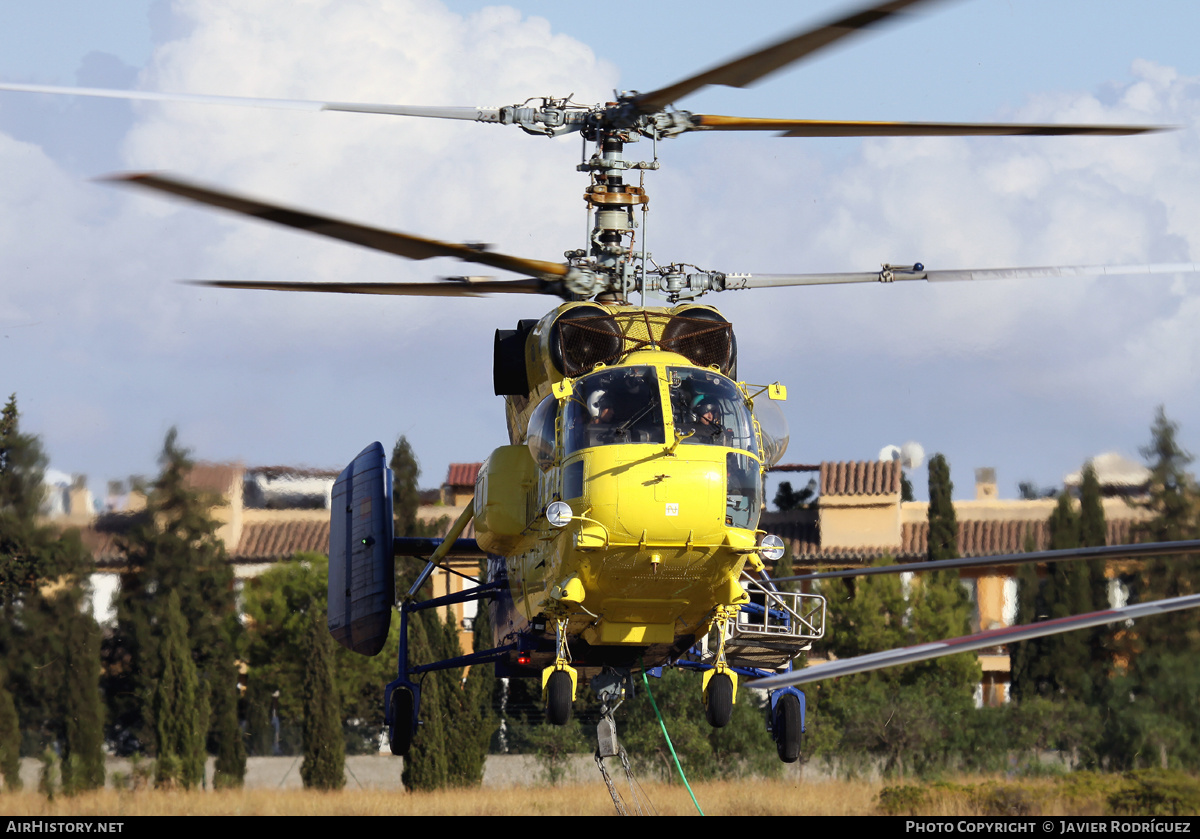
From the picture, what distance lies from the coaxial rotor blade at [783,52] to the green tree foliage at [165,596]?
18.1 metres

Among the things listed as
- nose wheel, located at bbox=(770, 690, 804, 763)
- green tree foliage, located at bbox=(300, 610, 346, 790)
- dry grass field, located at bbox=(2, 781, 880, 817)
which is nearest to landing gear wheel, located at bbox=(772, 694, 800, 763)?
nose wheel, located at bbox=(770, 690, 804, 763)

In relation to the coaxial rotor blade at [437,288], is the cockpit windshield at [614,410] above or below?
below

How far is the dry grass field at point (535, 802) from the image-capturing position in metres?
23.3

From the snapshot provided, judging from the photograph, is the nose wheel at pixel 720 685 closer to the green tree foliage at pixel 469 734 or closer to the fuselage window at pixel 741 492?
the fuselage window at pixel 741 492

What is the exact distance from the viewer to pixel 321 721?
31.4 m

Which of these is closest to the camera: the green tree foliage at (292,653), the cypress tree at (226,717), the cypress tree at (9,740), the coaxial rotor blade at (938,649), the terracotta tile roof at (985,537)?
the coaxial rotor blade at (938,649)

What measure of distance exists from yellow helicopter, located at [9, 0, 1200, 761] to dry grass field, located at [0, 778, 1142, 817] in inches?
335

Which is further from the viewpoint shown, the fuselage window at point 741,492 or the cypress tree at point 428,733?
the cypress tree at point 428,733

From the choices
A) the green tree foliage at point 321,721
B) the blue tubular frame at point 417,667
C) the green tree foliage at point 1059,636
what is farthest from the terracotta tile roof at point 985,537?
the blue tubular frame at point 417,667

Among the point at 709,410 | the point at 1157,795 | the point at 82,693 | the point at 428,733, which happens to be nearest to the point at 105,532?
the point at 82,693

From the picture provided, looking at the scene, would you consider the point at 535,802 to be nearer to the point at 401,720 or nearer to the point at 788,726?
the point at 401,720
